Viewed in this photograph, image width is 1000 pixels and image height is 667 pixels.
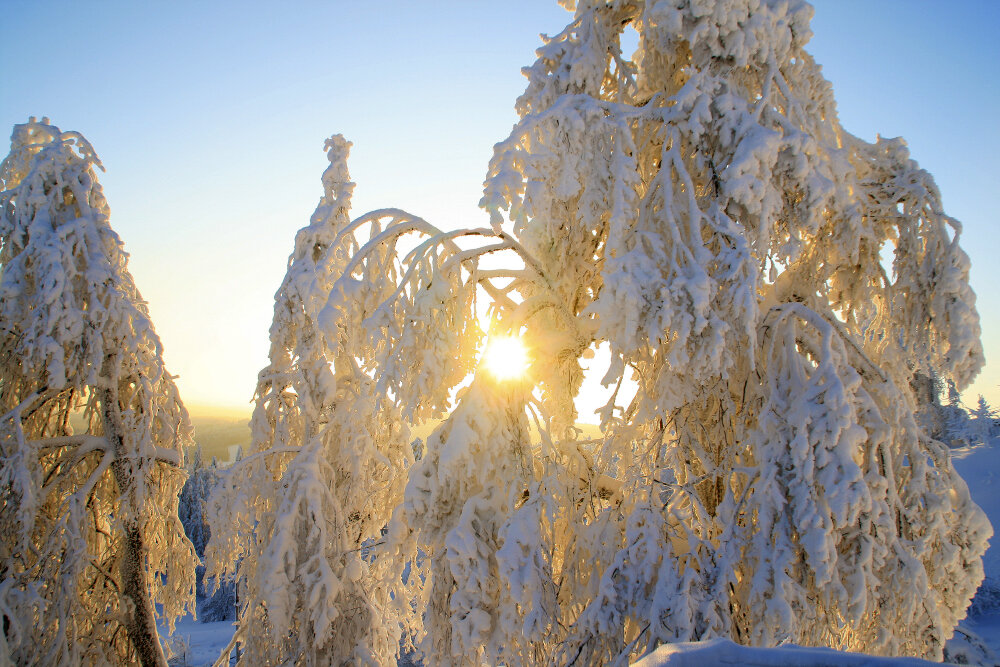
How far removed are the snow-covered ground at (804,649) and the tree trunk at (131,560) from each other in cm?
100

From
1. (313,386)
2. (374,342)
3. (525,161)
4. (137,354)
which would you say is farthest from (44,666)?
(525,161)

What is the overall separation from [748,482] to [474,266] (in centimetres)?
315

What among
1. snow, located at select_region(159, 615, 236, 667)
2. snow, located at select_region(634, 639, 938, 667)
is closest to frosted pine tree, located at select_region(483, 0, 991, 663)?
snow, located at select_region(634, 639, 938, 667)

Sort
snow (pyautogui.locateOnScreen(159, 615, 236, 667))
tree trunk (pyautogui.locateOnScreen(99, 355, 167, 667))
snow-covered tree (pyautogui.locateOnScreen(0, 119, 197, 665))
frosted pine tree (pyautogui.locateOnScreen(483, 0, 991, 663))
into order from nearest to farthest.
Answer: frosted pine tree (pyautogui.locateOnScreen(483, 0, 991, 663)), snow-covered tree (pyautogui.locateOnScreen(0, 119, 197, 665)), tree trunk (pyautogui.locateOnScreen(99, 355, 167, 667)), snow (pyautogui.locateOnScreen(159, 615, 236, 667))

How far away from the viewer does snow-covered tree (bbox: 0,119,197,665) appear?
706cm

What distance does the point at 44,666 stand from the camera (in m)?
6.88

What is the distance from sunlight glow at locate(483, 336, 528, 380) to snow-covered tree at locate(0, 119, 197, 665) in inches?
226

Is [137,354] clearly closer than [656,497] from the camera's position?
No

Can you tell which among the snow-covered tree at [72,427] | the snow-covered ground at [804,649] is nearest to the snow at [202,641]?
the snow-covered ground at [804,649]

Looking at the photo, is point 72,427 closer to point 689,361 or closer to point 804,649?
point 689,361

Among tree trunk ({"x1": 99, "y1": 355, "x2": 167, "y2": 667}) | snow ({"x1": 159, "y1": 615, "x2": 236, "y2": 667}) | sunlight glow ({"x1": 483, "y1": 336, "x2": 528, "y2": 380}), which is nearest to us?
sunlight glow ({"x1": 483, "y1": 336, "x2": 528, "y2": 380})

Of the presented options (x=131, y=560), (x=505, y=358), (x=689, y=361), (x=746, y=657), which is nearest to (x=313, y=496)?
(x=131, y=560)

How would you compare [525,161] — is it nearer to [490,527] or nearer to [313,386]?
[490,527]

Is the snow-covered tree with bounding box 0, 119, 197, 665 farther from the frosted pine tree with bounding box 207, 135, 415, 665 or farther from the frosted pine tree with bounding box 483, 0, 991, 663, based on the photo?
the frosted pine tree with bounding box 483, 0, 991, 663
